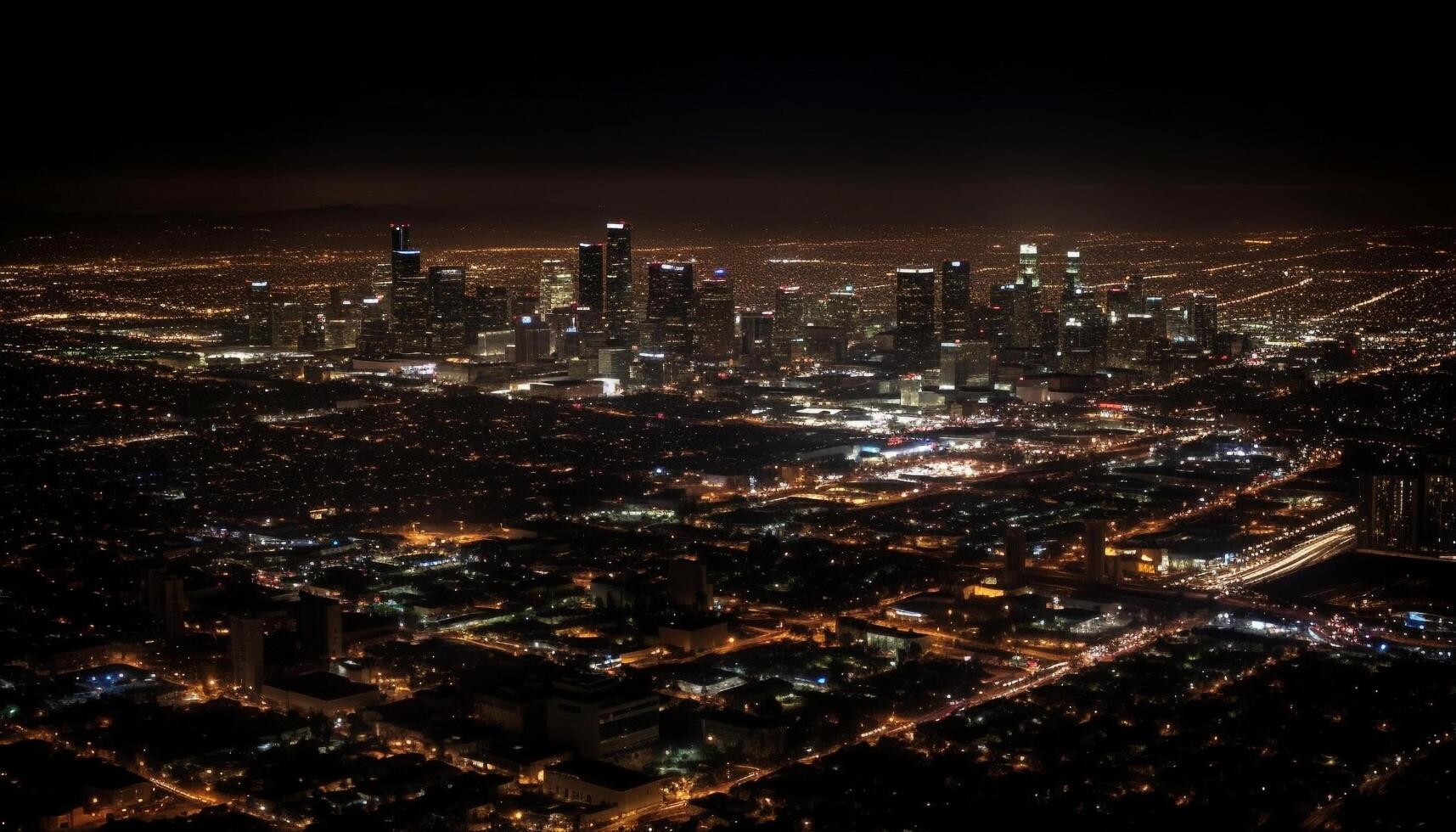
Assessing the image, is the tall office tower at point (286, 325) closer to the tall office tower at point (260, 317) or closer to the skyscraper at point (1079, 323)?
the tall office tower at point (260, 317)

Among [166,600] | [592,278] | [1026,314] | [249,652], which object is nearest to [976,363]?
[1026,314]

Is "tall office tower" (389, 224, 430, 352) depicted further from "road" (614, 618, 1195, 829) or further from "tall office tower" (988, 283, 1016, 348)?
"road" (614, 618, 1195, 829)

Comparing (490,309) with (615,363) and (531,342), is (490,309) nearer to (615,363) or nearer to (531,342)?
(531,342)

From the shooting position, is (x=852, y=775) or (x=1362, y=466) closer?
(x=852, y=775)

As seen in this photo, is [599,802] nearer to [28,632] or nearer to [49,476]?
[28,632]

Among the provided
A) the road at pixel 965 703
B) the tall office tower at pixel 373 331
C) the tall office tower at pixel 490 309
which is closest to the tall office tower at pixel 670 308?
the tall office tower at pixel 490 309

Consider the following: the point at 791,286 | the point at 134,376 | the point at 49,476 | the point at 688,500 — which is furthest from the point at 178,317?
the point at 688,500
